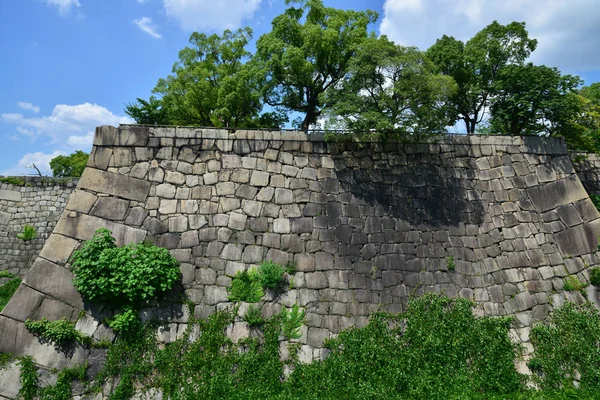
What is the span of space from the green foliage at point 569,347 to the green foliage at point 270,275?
5232mm

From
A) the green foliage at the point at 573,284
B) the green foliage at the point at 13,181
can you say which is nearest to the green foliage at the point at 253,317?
the green foliage at the point at 573,284

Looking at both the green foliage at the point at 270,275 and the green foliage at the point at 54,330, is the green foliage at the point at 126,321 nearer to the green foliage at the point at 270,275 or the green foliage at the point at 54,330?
the green foliage at the point at 54,330

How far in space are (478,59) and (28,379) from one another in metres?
12.7

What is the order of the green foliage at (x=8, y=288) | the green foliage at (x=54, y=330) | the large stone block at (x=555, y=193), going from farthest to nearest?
the green foliage at (x=8, y=288), the large stone block at (x=555, y=193), the green foliage at (x=54, y=330)

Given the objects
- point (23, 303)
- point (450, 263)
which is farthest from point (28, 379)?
point (450, 263)

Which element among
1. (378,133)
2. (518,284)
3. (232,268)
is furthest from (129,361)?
(518,284)

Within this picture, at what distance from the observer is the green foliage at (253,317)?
6.11 meters

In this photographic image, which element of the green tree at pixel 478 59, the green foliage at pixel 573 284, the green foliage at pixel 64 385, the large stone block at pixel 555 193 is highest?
the green tree at pixel 478 59

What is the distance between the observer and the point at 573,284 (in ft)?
24.8

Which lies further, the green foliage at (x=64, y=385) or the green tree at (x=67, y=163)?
the green tree at (x=67, y=163)

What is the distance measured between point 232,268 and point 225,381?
6.23 ft

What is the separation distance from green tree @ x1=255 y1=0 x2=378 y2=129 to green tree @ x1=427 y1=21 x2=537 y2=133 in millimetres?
2686

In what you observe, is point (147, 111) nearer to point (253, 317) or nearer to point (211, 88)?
point (211, 88)

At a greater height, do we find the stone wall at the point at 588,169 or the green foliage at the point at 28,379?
the stone wall at the point at 588,169
